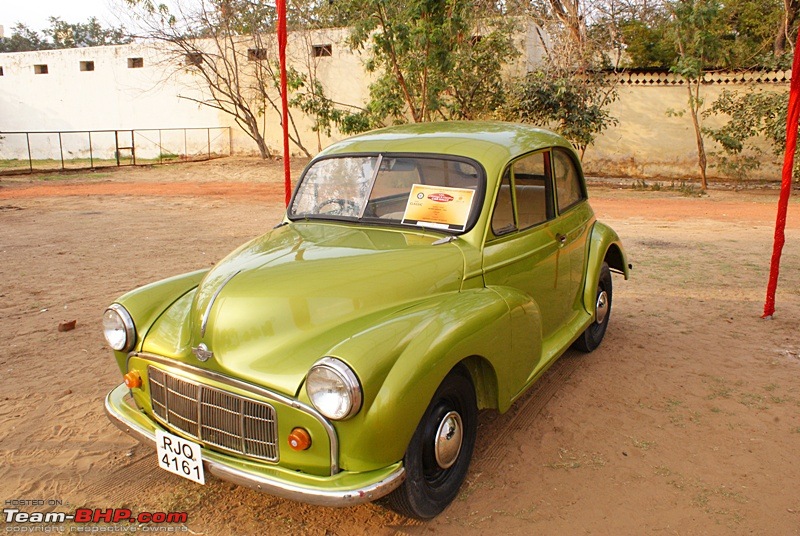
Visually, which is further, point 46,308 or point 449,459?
point 46,308

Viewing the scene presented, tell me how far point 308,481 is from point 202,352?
2.42 ft

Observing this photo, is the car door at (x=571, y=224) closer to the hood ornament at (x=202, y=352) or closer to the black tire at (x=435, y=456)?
the black tire at (x=435, y=456)

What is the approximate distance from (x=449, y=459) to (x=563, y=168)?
2.43 m

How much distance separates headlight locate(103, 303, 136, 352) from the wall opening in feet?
58.1

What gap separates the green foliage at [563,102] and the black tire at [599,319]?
9636 mm

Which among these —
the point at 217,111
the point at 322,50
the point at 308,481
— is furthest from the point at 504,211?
the point at 217,111

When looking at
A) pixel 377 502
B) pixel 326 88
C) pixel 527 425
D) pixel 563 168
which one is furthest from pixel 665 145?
pixel 377 502

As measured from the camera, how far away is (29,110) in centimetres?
2500

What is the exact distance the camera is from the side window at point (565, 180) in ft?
14.2

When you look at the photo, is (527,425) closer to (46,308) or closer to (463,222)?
Result: (463,222)

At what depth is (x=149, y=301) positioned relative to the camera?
3.21m

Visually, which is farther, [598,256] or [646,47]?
[646,47]

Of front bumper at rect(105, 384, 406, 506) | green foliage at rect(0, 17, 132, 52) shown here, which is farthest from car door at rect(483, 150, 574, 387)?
green foliage at rect(0, 17, 132, 52)

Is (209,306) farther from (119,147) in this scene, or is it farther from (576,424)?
(119,147)
